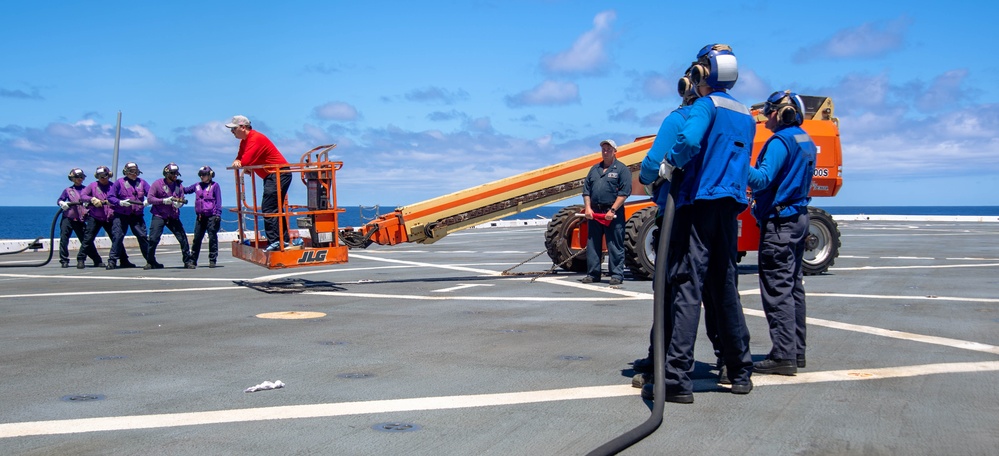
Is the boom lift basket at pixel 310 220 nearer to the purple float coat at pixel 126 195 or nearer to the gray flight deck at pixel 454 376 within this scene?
the gray flight deck at pixel 454 376

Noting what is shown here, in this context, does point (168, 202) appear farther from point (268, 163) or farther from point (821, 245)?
point (821, 245)

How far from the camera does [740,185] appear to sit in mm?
4969

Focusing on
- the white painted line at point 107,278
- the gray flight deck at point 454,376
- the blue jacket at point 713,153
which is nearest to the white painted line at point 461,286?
the gray flight deck at point 454,376

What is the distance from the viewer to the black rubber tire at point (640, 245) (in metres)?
12.1

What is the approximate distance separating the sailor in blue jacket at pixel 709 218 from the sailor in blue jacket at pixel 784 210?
742 mm

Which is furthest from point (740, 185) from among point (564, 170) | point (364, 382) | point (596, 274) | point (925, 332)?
point (564, 170)

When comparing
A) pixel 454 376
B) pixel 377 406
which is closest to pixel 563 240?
pixel 454 376

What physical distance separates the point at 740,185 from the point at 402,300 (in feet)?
17.9

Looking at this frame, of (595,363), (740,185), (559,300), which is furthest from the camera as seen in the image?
(559,300)

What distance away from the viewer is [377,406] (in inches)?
182

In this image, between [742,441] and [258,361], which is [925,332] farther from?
[258,361]

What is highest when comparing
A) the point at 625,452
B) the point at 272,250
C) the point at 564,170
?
the point at 564,170

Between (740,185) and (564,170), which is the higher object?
(564,170)

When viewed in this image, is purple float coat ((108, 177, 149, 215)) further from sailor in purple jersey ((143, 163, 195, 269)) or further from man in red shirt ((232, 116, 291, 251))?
man in red shirt ((232, 116, 291, 251))
